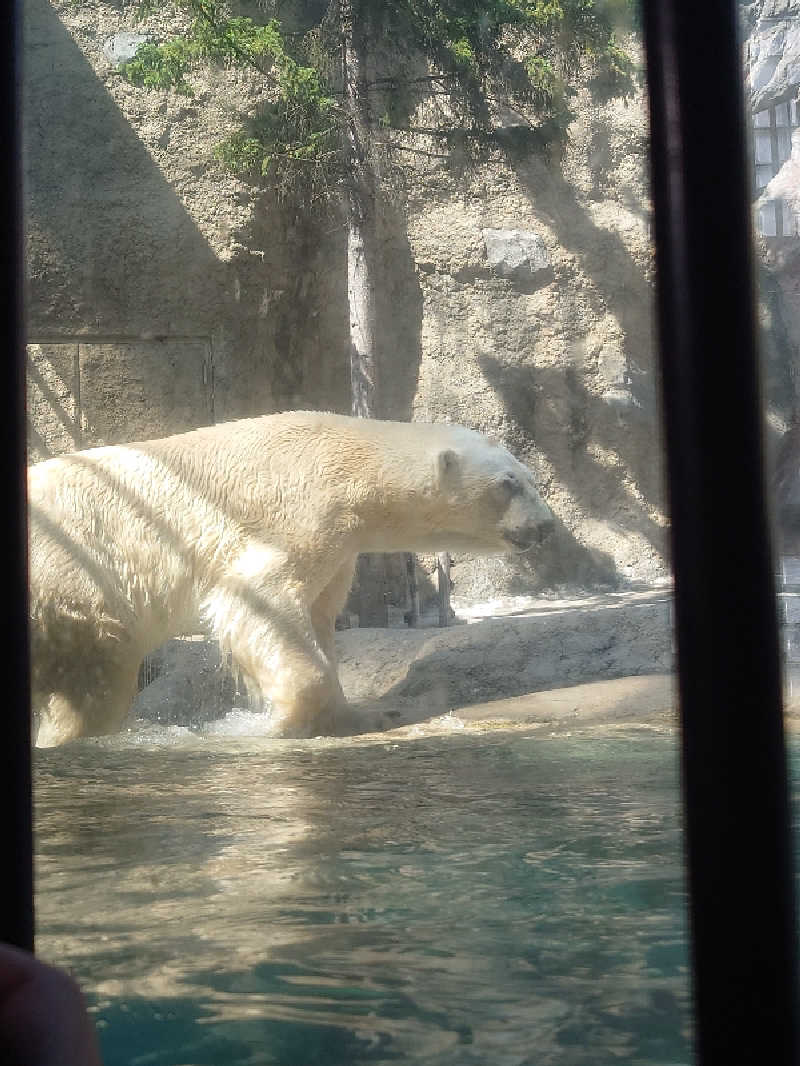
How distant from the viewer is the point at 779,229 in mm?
12414

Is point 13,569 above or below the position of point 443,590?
above

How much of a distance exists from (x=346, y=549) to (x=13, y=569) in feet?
15.3

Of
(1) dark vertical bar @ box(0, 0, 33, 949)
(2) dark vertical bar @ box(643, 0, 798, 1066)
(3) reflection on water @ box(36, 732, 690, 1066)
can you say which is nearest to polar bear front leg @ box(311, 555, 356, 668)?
(3) reflection on water @ box(36, 732, 690, 1066)

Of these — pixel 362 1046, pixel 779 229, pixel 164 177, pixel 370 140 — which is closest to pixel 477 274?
pixel 370 140

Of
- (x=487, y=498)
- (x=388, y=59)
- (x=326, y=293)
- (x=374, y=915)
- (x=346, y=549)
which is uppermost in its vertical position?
(x=388, y=59)

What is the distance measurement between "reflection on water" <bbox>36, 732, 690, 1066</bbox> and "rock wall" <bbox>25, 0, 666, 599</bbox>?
19.3 feet

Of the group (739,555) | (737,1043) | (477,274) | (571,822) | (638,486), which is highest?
(477,274)

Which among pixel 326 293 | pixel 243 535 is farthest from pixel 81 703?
pixel 326 293

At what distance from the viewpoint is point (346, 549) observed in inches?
211

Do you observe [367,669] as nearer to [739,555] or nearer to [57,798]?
[57,798]

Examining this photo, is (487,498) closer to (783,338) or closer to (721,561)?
(721,561)

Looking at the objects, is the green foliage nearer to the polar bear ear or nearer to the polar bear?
the polar bear

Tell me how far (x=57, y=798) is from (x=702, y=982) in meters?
3.12

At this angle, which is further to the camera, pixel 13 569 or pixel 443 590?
pixel 443 590
